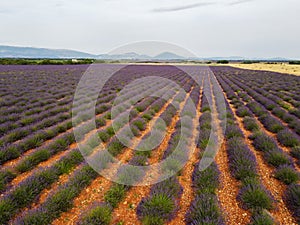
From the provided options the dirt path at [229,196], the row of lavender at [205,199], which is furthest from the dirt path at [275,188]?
the row of lavender at [205,199]

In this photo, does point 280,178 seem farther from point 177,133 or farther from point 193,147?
point 177,133

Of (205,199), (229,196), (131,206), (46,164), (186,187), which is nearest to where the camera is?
(205,199)

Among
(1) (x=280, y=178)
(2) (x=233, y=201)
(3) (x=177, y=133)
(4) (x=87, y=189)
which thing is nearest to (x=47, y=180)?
(4) (x=87, y=189)

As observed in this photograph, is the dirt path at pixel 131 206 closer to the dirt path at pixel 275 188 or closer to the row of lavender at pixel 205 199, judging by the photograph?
the row of lavender at pixel 205 199

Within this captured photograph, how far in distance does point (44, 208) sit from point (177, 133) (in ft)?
14.4

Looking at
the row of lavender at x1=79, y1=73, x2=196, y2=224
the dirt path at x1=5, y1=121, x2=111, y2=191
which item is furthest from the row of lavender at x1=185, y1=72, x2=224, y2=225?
the dirt path at x1=5, y1=121, x2=111, y2=191

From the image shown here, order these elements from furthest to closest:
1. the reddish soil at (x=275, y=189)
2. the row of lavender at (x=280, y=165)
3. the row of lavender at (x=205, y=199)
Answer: the row of lavender at (x=280, y=165)
the reddish soil at (x=275, y=189)
the row of lavender at (x=205, y=199)

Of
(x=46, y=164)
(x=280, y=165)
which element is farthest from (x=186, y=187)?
(x=46, y=164)

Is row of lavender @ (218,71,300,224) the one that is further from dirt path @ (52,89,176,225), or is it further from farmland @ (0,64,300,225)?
dirt path @ (52,89,176,225)

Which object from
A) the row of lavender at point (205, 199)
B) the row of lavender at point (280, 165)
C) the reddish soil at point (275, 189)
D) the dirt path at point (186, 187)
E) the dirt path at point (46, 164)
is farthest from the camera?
the dirt path at point (46, 164)

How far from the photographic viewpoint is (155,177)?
451 cm

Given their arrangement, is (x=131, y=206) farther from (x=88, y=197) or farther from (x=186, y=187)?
(x=186, y=187)

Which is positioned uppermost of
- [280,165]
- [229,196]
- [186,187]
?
[280,165]

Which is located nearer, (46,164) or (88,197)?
(88,197)
